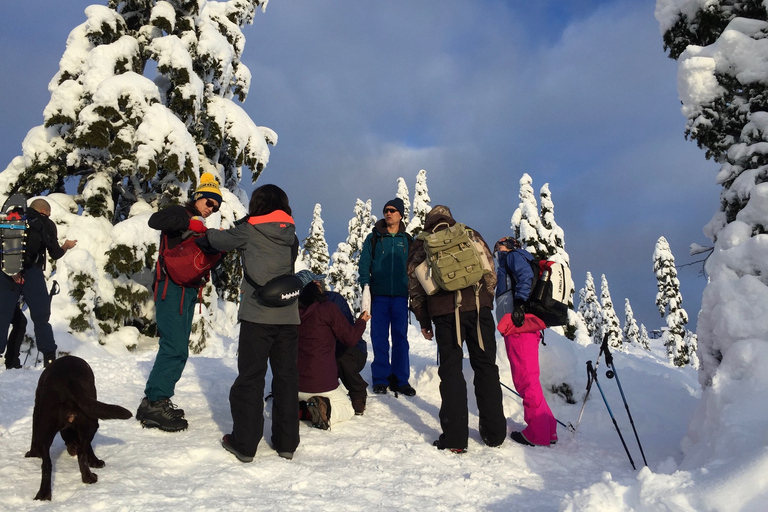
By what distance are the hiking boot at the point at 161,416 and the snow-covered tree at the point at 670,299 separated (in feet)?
128

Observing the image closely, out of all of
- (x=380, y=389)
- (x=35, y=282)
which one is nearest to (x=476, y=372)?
(x=380, y=389)

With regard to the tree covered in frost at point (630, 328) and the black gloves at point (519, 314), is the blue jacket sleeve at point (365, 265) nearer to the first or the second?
the black gloves at point (519, 314)

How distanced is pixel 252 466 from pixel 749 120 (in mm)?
6385

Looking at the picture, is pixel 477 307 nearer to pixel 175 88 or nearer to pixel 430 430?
pixel 430 430

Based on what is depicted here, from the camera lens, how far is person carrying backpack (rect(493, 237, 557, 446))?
4996mm

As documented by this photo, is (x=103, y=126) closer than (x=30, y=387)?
No

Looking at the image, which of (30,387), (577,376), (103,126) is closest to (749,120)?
(577,376)

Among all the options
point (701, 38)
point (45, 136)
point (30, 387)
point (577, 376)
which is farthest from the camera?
point (45, 136)

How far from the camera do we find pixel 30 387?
5625 millimetres

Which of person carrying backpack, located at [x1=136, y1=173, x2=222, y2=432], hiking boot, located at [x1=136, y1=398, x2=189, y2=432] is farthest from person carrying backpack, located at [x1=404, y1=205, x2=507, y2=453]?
hiking boot, located at [x1=136, y1=398, x2=189, y2=432]

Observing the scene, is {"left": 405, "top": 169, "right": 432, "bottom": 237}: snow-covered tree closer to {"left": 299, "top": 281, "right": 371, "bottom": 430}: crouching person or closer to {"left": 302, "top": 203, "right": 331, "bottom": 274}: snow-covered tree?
{"left": 302, "top": 203, "right": 331, "bottom": 274}: snow-covered tree

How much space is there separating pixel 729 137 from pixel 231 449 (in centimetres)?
646

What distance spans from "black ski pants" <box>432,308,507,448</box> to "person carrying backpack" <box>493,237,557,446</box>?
1.25ft

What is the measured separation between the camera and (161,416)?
4570 millimetres
